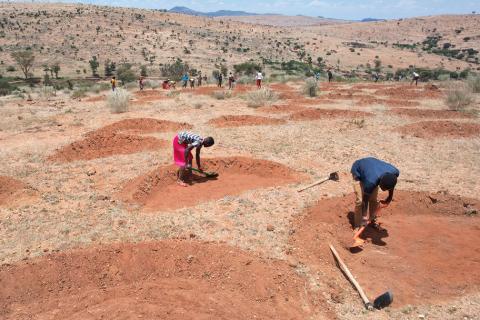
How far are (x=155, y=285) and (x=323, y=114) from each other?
1097cm

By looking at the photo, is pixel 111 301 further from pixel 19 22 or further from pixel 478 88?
pixel 19 22

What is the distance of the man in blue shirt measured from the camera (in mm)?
5088

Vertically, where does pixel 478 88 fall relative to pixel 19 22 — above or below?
below

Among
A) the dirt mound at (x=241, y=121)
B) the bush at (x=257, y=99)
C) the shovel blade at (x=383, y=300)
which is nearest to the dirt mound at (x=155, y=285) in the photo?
the shovel blade at (x=383, y=300)

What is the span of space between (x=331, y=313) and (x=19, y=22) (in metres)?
57.7

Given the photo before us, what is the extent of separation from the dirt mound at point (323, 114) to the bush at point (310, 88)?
5.03m

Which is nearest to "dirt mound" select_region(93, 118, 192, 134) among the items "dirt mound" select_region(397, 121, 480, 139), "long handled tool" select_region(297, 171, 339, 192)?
"long handled tool" select_region(297, 171, 339, 192)

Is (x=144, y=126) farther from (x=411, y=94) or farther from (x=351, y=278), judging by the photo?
(x=411, y=94)

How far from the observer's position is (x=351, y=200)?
688 centimetres

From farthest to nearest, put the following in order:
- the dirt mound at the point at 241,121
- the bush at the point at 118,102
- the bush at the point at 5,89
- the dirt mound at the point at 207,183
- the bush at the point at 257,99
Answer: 1. the bush at the point at 5,89
2. the bush at the point at 257,99
3. the bush at the point at 118,102
4. the dirt mound at the point at 241,121
5. the dirt mound at the point at 207,183

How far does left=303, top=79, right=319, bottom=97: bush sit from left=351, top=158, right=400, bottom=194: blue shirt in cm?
1472

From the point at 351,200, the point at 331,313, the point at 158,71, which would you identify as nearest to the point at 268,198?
the point at 351,200

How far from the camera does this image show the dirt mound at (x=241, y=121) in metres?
13.1

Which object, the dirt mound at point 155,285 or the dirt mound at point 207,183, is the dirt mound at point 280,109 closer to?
the dirt mound at point 207,183
